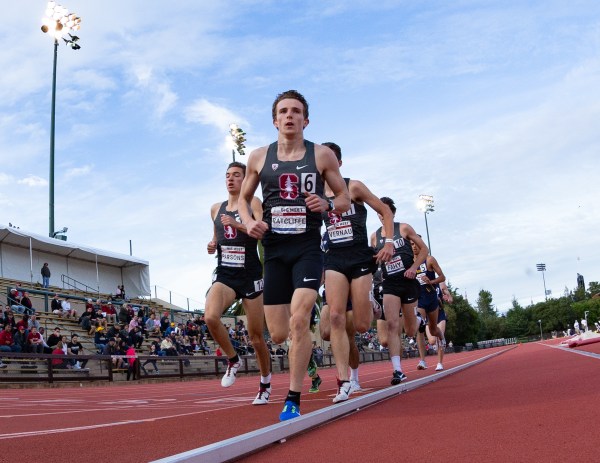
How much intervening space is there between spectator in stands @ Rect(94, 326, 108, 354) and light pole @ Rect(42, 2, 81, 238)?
14483 millimetres

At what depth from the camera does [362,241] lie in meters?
7.57

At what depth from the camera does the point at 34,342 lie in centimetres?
1883

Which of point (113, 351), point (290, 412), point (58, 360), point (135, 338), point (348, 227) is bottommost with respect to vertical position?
point (290, 412)

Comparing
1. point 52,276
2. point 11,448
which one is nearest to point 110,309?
point 52,276

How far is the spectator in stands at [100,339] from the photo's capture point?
21.8 m

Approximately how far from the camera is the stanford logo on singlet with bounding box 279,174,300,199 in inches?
221

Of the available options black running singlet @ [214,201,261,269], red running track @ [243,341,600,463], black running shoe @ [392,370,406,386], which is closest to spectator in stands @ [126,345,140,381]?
black running shoe @ [392,370,406,386]

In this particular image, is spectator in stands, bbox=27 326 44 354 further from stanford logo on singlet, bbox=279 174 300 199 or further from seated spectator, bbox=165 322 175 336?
stanford logo on singlet, bbox=279 174 300 199

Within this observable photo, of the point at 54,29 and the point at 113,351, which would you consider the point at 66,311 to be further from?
the point at 54,29

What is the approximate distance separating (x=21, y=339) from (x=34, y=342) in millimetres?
345

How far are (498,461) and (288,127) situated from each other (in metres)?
3.41

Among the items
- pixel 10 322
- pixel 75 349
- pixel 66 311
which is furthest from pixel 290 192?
pixel 66 311

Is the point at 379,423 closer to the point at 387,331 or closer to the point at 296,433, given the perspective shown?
the point at 296,433

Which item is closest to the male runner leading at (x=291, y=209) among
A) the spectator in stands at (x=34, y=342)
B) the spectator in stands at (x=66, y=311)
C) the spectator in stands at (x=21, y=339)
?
the spectator in stands at (x=21, y=339)
